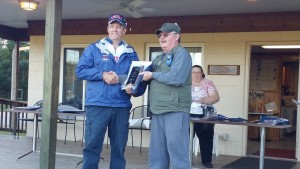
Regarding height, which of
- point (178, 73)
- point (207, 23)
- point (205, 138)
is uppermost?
point (207, 23)

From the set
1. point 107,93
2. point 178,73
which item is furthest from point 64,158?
point 178,73

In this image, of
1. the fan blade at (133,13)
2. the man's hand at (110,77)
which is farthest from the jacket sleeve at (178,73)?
the fan blade at (133,13)

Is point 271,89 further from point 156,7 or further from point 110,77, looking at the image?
point 110,77

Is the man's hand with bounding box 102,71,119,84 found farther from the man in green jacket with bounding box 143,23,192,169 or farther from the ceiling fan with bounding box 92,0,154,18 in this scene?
the ceiling fan with bounding box 92,0,154,18

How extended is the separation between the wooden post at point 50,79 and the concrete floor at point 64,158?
4.69ft

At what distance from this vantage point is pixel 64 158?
22.0 ft

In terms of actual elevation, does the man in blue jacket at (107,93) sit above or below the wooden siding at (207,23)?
below

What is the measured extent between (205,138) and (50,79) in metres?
2.56

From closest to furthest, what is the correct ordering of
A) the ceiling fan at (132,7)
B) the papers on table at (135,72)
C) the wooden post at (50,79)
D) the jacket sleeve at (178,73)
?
the jacket sleeve at (178,73) → the papers on table at (135,72) → the wooden post at (50,79) → the ceiling fan at (132,7)

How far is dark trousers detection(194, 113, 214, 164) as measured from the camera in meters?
6.25

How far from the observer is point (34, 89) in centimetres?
927

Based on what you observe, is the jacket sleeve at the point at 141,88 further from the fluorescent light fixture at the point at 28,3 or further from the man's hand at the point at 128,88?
the fluorescent light fixture at the point at 28,3

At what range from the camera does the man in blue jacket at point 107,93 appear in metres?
4.23

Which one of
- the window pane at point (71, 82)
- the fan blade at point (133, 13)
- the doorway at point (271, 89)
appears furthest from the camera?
the doorway at point (271, 89)
